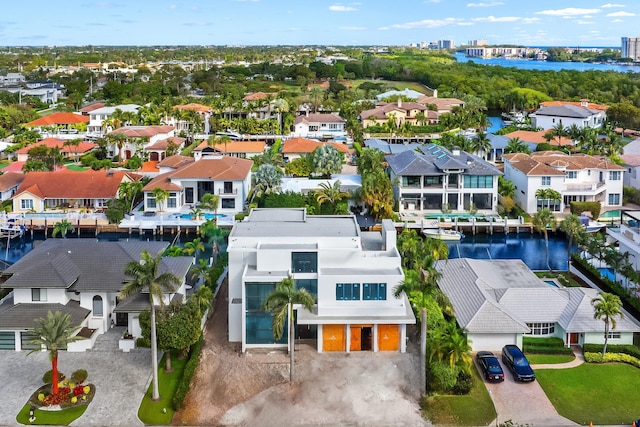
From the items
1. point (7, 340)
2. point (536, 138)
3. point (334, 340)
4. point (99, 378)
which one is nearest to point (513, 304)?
point (334, 340)

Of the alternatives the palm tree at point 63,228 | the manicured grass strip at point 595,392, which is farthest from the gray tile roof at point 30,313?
the palm tree at point 63,228

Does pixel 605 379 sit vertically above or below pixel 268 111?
below

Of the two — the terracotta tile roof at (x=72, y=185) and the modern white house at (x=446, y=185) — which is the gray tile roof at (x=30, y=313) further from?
the modern white house at (x=446, y=185)

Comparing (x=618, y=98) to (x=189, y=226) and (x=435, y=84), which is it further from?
(x=189, y=226)

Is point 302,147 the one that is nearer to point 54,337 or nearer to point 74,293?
point 74,293

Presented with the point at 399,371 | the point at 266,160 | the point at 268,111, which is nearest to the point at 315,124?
the point at 268,111

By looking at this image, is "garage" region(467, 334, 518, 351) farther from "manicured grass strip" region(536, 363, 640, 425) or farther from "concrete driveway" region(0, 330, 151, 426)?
"concrete driveway" region(0, 330, 151, 426)

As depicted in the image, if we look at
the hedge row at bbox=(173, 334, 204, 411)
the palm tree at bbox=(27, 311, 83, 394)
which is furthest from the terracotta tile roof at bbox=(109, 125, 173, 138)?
the palm tree at bbox=(27, 311, 83, 394)
